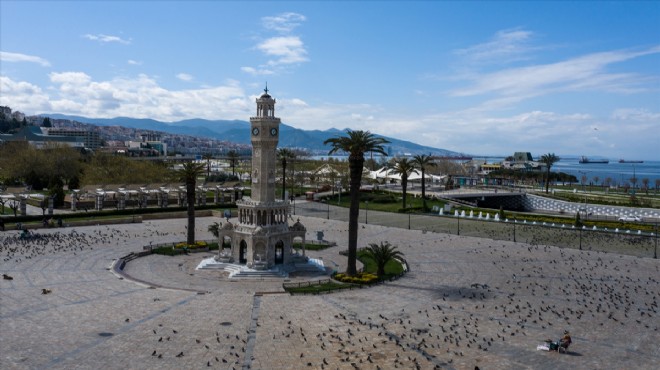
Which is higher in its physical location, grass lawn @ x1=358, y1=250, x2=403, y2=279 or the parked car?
the parked car

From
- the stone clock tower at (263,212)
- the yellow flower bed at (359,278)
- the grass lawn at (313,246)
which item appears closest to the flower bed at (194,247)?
the stone clock tower at (263,212)

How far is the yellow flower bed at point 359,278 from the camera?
32.9 meters

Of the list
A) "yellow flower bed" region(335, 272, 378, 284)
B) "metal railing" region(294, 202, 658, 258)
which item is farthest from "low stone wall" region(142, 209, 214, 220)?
"yellow flower bed" region(335, 272, 378, 284)

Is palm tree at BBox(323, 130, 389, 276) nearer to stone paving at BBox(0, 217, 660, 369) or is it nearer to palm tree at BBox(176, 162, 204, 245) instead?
stone paving at BBox(0, 217, 660, 369)

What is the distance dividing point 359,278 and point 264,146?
461 inches

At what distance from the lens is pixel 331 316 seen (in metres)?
25.9

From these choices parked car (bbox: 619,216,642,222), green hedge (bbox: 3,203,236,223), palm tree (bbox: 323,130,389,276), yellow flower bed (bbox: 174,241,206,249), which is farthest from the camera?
parked car (bbox: 619,216,642,222)

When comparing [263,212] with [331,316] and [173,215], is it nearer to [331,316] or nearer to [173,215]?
[331,316]

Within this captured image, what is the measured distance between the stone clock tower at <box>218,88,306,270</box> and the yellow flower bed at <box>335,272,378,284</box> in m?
5.47

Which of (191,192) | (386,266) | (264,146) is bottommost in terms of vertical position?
(386,266)

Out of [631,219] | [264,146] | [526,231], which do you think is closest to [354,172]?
[264,146]

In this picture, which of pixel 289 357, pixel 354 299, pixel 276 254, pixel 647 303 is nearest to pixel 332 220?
pixel 276 254

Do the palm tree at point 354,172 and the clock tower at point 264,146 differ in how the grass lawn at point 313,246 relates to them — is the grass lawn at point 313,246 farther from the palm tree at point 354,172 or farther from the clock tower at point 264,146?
the palm tree at point 354,172

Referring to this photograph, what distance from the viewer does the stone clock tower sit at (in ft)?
120
